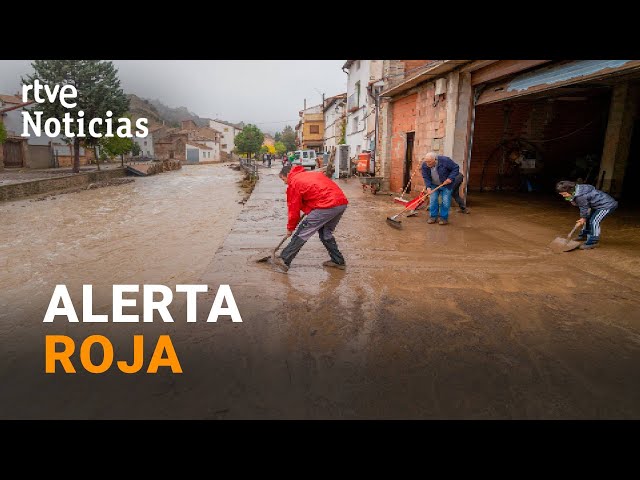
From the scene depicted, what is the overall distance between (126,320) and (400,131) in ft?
36.3

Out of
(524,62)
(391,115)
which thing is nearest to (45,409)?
(524,62)

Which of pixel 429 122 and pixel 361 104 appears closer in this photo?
pixel 429 122

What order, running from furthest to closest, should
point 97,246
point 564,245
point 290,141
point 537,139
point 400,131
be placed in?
point 290,141, point 400,131, point 537,139, point 97,246, point 564,245

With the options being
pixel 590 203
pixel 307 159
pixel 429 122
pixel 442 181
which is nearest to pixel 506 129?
pixel 429 122

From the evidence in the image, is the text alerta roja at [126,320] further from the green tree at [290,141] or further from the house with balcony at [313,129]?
the green tree at [290,141]

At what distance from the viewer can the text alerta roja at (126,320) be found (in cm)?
289

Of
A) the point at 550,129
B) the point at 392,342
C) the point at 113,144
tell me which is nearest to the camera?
the point at 392,342

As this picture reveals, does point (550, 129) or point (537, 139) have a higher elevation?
point (550, 129)

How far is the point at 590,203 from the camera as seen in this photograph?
5527mm

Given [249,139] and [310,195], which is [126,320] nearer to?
[310,195]

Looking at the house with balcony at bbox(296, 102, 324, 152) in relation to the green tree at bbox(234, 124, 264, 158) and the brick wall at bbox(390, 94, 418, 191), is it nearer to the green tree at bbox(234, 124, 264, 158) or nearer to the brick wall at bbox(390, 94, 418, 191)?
the green tree at bbox(234, 124, 264, 158)

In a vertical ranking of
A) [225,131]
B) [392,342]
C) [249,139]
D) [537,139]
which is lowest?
[392,342]

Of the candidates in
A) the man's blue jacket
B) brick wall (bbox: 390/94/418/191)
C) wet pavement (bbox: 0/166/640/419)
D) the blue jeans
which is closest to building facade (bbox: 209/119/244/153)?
brick wall (bbox: 390/94/418/191)
